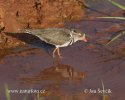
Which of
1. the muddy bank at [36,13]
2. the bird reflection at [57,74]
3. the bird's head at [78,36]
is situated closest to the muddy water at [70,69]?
the bird reflection at [57,74]

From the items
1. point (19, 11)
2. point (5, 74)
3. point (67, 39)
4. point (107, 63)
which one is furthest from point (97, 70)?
point (19, 11)

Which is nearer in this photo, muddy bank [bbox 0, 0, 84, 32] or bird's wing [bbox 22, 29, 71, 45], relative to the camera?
bird's wing [bbox 22, 29, 71, 45]

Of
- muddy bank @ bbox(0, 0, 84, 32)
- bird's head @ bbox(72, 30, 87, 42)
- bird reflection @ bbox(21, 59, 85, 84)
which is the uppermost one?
muddy bank @ bbox(0, 0, 84, 32)

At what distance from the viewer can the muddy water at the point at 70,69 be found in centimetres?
882

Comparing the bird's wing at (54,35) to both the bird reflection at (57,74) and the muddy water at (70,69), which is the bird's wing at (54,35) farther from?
the bird reflection at (57,74)

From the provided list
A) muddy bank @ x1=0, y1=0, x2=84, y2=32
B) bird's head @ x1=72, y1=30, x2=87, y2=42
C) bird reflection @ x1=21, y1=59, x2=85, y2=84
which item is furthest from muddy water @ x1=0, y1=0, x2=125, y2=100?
muddy bank @ x1=0, y1=0, x2=84, y2=32

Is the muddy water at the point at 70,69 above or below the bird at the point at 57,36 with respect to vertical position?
below

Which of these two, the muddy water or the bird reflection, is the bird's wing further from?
the bird reflection

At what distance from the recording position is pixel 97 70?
954 cm

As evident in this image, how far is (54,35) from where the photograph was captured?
400 inches

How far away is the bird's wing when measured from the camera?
10.2m

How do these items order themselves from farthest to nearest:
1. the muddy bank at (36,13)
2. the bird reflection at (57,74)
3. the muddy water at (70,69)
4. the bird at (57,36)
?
the muddy bank at (36,13)
the bird at (57,36)
the bird reflection at (57,74)
the muddy water at (70,69)

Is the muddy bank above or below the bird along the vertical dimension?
above

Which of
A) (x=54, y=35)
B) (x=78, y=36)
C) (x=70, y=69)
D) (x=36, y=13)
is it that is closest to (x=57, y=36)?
(x=54, y=35)
